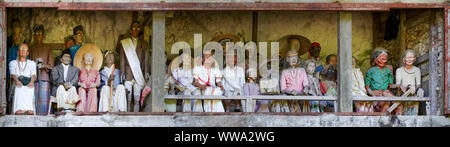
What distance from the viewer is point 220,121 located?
19469 millimetres

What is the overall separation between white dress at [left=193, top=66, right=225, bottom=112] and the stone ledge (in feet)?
1.34

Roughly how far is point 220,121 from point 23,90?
3.50 meters

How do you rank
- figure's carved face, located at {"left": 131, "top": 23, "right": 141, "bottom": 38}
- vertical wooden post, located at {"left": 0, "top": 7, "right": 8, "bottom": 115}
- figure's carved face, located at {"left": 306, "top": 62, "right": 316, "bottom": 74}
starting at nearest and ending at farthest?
vertical wooden post, located at {"left": 0, "top": 7, "right": 8, "bottom": 115} → figure's carved face, located at {"left": 306, "top": 62, "right": 316, "bottom": 74} → figure's carved face, located at {"left": 131, "top": 23, "right": 141, "bottom": 38}

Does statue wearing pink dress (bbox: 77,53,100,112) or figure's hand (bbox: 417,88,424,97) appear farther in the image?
figure's hand (bbox: 417,88,424,97)

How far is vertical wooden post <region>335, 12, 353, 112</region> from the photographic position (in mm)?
19641

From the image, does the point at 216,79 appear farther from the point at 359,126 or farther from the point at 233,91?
the point at 359,126

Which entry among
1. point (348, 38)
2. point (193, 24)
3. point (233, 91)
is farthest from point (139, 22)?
point (348, 38)

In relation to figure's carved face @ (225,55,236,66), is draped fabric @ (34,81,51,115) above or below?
below

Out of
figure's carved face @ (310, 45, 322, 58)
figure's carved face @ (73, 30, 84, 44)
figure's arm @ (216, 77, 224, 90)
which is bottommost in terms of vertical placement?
figure's arm @ (216, 77, 224, 90)

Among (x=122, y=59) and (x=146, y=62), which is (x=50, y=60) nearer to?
(x=122, y=59)

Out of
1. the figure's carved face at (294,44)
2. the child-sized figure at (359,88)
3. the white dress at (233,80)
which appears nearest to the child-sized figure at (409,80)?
the child-sized figure at (359,88)

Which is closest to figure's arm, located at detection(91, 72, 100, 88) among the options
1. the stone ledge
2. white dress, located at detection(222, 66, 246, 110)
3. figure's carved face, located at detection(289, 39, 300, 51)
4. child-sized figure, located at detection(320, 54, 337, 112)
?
the stone ledge

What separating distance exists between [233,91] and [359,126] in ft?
7.70

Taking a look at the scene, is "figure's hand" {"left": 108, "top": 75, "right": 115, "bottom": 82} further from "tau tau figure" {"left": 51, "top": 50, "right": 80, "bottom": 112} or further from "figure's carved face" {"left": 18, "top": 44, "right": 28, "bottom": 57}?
"figure's carved face" {"left": 18, "top": 44, "right": 28, "bottom": 57}
